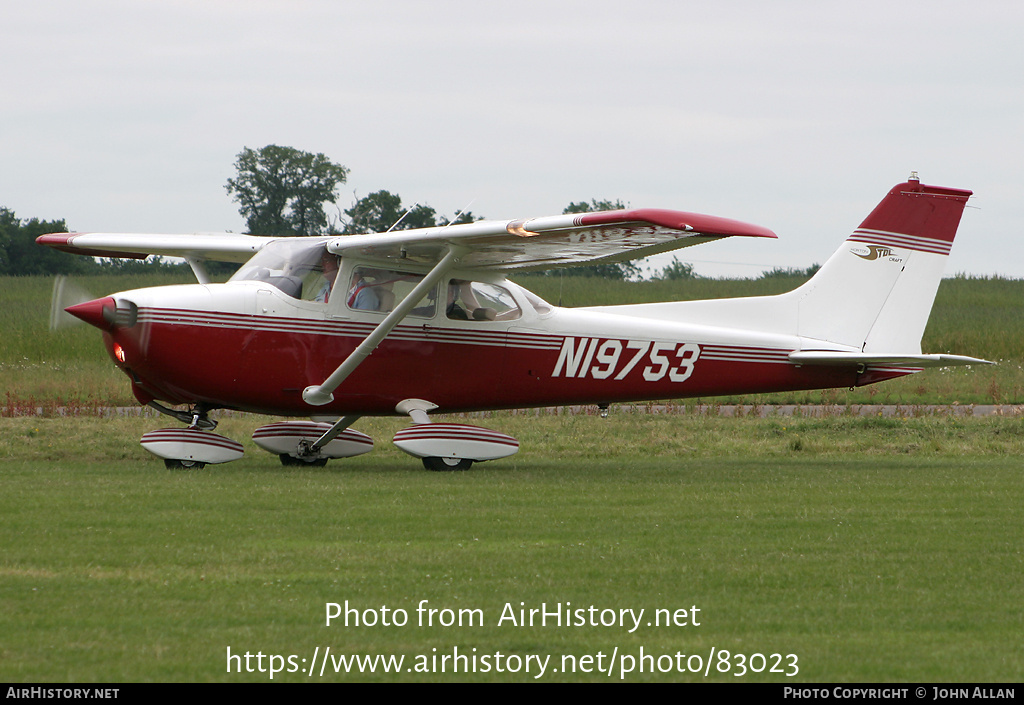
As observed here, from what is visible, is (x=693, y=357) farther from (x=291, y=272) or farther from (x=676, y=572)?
(x=676, y=572)

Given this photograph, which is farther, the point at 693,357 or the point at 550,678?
the point at 693,357

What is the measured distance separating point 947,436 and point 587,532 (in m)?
9.41

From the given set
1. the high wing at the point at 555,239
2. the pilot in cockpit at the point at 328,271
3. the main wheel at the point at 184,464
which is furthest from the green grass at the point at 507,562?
the high wing at the point at 555,239

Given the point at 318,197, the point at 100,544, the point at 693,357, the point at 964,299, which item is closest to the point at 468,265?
the point at 693,357

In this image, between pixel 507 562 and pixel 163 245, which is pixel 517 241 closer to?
pixel 507 562

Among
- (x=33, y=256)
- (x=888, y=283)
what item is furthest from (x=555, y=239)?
(x=33, y=256)

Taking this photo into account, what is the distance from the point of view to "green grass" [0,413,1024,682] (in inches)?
178

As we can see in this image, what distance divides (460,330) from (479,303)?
1.15 feet

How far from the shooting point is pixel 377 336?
36.1 ft

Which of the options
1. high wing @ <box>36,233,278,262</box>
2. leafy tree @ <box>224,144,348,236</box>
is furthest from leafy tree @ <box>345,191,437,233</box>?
high wing @ <box>36,233,278,262</box>

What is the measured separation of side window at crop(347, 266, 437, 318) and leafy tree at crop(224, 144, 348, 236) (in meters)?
43.2

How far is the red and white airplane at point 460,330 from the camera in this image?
1075 cm

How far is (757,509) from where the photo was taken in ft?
28.0

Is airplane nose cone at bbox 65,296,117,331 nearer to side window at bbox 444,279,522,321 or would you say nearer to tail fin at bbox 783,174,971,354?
side window at bbox 444,279,522,321
